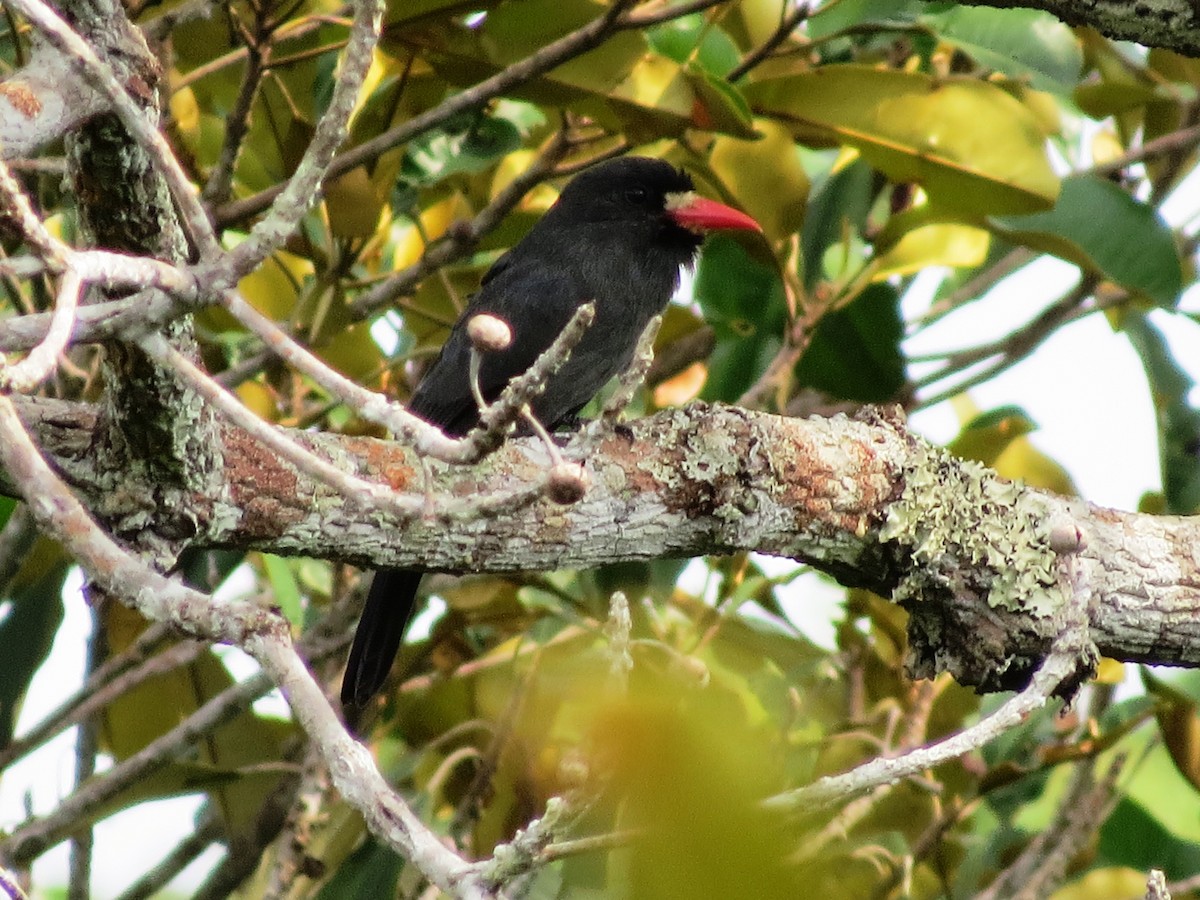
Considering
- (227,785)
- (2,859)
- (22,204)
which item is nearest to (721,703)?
(22,204)

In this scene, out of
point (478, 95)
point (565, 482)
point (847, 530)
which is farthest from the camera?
point (478, 95)

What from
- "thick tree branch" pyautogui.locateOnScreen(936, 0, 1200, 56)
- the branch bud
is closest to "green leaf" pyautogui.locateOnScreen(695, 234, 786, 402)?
"thick tree branch" pyautogui.locateOnScreen(936, 0, 1200, 56)

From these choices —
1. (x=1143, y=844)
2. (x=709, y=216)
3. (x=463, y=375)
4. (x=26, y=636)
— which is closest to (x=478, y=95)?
(x=463, y=375)

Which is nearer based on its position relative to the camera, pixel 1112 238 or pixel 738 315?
pixel 1112 238

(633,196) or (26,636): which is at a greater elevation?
(633,196)

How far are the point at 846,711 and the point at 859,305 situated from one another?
105 centimetres

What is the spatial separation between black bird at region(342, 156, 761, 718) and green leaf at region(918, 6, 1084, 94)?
0.60 meters

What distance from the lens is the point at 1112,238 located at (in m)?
3.46

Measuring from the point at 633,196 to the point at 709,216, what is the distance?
0.41 m

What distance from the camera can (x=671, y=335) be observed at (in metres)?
4.16

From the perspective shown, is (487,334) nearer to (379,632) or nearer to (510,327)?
(379,632)

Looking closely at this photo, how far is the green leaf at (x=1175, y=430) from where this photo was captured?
3340 mm

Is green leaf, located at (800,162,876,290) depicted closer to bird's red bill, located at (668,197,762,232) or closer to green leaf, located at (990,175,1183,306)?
bird's red bill, located at (668,197,762,232)

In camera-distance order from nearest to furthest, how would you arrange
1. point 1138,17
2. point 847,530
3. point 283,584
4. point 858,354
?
point 1138,17
point 847,530
point 283,584
point 858,354
